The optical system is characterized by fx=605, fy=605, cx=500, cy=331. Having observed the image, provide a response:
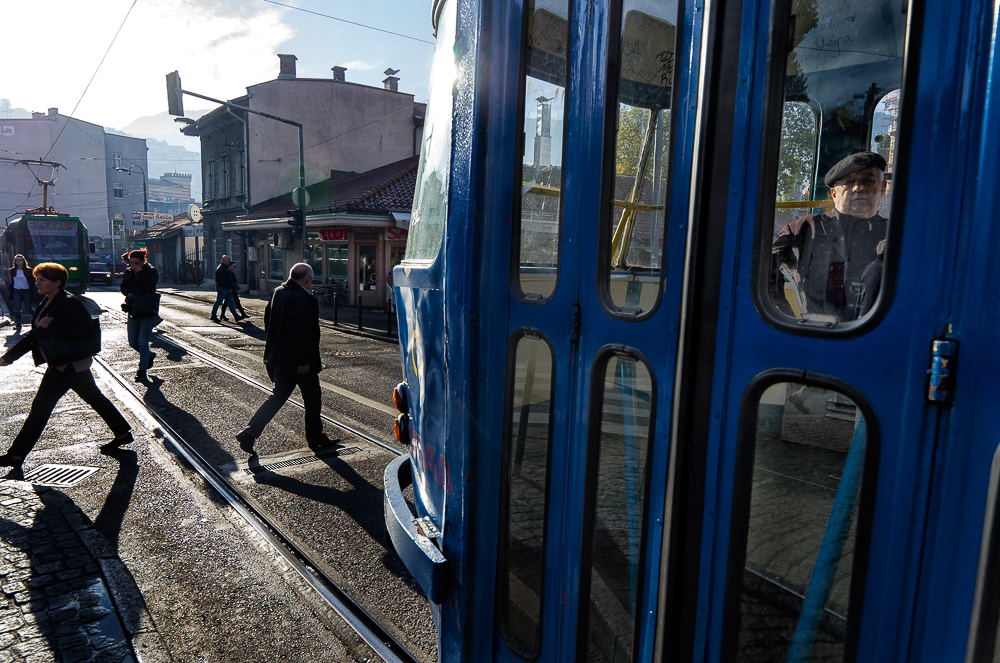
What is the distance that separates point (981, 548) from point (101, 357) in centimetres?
1240

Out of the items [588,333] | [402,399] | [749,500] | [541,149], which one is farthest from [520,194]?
[402,399]

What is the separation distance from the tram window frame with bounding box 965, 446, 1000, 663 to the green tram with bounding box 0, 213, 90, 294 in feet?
89.6

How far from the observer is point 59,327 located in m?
5.10

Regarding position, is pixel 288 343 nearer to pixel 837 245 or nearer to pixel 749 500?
pixel 749 500

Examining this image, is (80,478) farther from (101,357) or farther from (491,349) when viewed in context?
(101,357)

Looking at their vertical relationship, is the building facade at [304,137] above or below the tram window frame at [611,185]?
above

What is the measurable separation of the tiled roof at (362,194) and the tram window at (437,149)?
630 inches

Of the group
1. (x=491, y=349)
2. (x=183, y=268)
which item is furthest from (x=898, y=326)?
(x=183, y=268)

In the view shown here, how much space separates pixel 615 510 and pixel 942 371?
2.87 feet

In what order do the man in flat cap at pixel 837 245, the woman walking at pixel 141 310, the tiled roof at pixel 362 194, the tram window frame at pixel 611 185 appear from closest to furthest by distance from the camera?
the man in flat cap at pixel 837 245 < the tram window frame at pixel 611 185 < the woman walking at pixel 141 310 < the tiled roof at pixel 362 194

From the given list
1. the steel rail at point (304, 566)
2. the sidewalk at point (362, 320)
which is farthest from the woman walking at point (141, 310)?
the sidewalk at point (362, 320)

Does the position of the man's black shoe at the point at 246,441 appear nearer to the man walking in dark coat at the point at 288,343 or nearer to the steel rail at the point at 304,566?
the man walking in dark coat at the point at 288,343

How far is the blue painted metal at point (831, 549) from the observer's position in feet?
3.92

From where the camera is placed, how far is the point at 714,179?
1.34m
